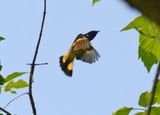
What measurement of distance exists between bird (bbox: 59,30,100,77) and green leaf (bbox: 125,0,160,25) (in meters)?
1.18

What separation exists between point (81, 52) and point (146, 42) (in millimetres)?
273

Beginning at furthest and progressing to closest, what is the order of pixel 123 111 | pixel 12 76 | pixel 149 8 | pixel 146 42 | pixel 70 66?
pixel 70 66 → pixel 12 76 → pixel 123 111 → pixel 146 42 → pixel 149 8

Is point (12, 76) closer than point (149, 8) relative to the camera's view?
No

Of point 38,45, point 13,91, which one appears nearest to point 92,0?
point 38,45

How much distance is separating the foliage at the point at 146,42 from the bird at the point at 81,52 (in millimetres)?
182

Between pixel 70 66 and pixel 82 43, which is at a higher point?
pixel 82 43

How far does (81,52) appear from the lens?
172 centimetres

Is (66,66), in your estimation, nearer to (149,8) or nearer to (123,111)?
(123,111)

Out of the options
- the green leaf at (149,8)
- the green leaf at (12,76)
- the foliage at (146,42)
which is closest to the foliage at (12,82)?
the green leaf at (12,76)

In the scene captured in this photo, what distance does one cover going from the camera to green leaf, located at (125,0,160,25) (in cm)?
43

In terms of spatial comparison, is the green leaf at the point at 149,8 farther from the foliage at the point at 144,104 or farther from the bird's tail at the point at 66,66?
the bird's tail at the point at 66,66

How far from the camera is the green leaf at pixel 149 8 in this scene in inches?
16.8

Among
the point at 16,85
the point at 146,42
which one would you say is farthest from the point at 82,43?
the point at 16,85

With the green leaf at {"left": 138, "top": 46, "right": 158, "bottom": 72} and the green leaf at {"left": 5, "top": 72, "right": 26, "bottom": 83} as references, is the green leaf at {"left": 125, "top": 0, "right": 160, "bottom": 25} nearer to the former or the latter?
the green leaf at {"left": 138, "top": 46, "right": 158, "bottom": 72}
